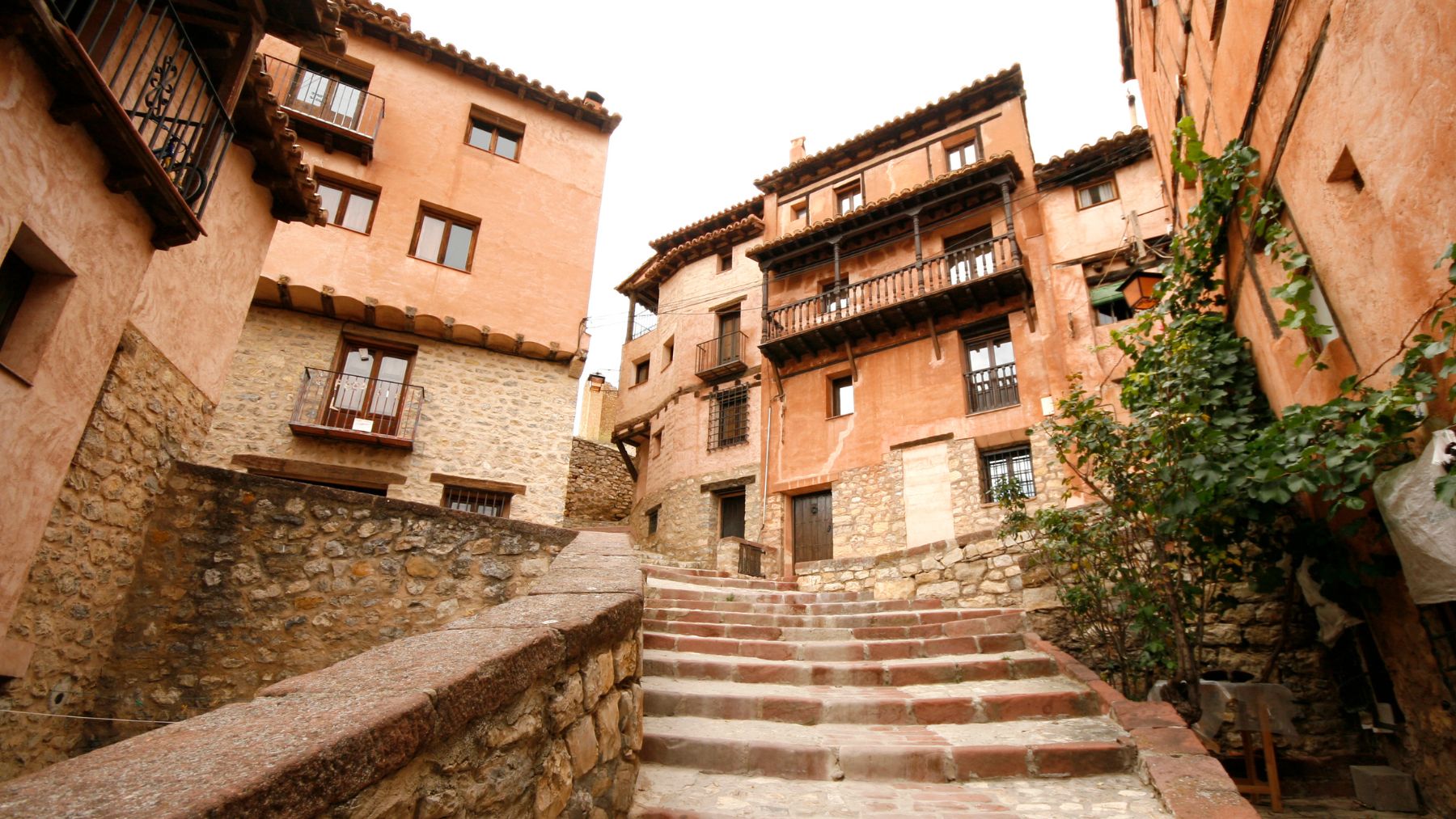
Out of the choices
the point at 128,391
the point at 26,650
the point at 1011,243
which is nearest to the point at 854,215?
the point at 1011,243

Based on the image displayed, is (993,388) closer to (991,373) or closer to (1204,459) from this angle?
(991,373)

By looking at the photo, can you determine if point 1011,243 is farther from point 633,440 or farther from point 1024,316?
point 633,440

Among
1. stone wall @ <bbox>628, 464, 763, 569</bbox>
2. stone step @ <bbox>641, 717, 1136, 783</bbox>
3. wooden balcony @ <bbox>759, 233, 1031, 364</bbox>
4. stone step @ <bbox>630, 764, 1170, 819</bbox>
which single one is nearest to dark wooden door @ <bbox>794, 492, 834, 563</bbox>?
stone wall @ <bbox>628, 464, 763, 569</bbox>

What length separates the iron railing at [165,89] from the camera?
4.17 metres

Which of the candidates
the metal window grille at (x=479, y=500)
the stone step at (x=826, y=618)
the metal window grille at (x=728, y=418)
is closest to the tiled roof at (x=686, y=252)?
the metal window grille at (x=728, y=418)

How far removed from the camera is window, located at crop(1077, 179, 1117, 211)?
12438 mm

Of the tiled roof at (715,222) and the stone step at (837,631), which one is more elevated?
the tiled roof at (715,222)

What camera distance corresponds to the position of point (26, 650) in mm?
3877

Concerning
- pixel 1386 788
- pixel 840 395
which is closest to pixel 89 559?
pixel 1386 788

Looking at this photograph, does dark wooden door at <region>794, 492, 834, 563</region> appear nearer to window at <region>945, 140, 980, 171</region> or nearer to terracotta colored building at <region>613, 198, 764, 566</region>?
terracotta colored building at <region>613, 198, 764, 566</region>

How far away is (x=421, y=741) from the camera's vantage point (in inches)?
60.9

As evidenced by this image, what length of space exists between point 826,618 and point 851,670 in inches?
61.2

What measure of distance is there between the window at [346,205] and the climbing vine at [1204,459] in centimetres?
1063

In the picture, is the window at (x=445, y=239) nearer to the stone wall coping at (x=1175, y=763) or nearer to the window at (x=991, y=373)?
the window at (x=991, y=373)
